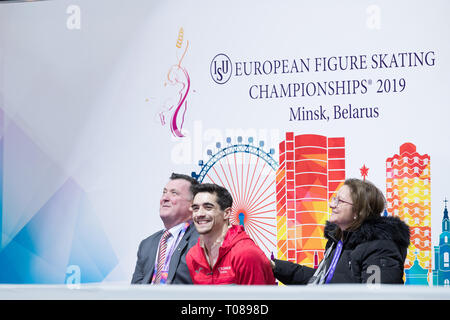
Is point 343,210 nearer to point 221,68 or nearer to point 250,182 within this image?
point 250,182

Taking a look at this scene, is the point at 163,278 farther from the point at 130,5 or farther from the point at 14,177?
the point at 130,5

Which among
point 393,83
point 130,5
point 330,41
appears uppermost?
point 130,5

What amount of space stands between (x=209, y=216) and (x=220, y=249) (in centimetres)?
20

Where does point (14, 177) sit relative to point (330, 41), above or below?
below

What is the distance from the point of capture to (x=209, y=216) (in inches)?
143

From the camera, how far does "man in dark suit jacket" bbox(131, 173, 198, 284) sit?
370 cm

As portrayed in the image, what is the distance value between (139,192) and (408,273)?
1.46 meters

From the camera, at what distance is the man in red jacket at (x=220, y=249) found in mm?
3469

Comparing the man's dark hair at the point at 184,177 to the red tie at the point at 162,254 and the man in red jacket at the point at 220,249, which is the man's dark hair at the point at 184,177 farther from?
the red tie at the point at 162,254

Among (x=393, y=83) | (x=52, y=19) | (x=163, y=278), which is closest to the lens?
(x=393, y=83)

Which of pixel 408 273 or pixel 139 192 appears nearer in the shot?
pixel 408 273
